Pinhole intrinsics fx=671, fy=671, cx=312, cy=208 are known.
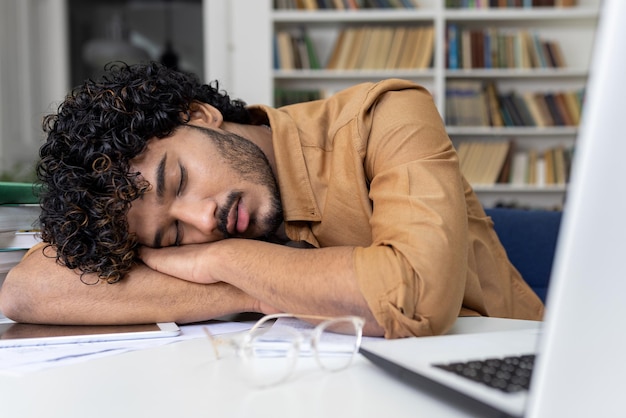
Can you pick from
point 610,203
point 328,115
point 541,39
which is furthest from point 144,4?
point 610,203

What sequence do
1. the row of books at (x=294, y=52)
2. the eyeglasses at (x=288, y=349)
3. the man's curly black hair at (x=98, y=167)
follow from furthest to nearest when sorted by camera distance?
the row of books at (x=294, y=52) → the man's curly black hair at (x=98, y=167) → the eyeglasses at (x=288, y=349)

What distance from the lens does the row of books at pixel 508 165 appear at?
4309 mm

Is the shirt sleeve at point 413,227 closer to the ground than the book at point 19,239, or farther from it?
farther from it

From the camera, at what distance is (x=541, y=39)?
446 cm

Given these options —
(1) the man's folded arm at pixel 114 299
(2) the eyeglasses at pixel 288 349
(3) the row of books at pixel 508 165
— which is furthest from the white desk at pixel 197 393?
(3) the row of books at pixel 508 165

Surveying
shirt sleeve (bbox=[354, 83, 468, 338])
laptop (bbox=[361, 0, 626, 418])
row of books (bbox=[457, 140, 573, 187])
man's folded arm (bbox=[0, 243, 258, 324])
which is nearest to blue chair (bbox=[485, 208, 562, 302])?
shirt sleeve (bbox=[354, 83, 468, 338])

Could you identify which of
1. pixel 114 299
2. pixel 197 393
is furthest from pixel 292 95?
pixel 197 393

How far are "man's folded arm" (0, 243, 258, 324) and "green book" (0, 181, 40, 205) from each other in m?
0.19

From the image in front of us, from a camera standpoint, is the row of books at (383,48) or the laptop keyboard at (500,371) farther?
the row of books at (383,48)

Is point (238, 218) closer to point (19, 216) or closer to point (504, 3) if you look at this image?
point (19, 216)

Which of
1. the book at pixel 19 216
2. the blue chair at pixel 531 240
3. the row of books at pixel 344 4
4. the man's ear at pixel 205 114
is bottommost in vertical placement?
the blue chair at pixel 531 240

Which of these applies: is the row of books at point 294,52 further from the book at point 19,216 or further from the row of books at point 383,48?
the book at point 19,216

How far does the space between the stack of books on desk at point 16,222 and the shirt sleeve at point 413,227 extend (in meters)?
0.70

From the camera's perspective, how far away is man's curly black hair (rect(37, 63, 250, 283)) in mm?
1232
